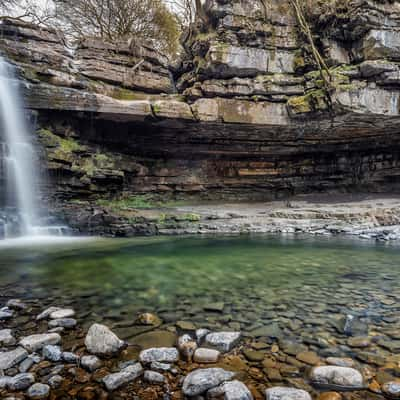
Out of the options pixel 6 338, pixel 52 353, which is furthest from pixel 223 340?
pixel 6 338

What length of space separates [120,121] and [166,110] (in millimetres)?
2225

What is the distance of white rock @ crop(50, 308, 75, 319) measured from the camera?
9.96 feet

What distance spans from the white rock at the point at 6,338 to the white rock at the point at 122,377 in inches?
44.8

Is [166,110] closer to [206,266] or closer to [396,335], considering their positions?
[206,266]

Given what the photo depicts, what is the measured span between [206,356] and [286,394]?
27.5 inches

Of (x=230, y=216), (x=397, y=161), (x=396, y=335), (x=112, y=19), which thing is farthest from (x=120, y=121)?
(x=397, y=161)

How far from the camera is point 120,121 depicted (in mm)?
12703

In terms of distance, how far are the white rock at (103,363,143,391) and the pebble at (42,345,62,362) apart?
546mm

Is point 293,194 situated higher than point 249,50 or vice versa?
point 249,50

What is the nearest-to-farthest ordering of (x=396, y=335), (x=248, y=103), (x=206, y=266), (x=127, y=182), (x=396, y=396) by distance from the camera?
1. (x=396, y=396)
2. (x=396, y=335)
3. (x=206, y=266)
4. (x=248, y=103)
5. (x=127, y=182)

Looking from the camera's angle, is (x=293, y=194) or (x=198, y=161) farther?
(x=293, y=194)

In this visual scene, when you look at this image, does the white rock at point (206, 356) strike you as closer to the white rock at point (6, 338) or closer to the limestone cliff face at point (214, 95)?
the white rock at point (6, 338)

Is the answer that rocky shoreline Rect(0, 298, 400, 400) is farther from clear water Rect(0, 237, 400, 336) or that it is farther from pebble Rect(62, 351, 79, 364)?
clear water Rect(0, 237, 400, 336)

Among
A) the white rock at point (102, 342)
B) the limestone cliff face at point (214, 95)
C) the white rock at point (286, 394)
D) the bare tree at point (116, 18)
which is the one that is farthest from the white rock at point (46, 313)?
the bare tree at point (116, 18)
